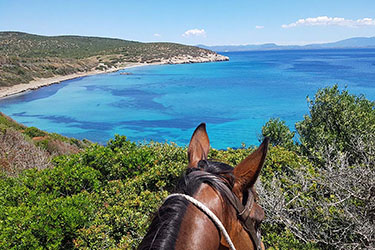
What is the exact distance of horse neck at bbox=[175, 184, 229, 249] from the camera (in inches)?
50.0

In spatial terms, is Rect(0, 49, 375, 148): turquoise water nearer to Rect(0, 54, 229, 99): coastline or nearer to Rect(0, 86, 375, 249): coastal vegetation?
Rect(0, 54, 229, 99): coastline

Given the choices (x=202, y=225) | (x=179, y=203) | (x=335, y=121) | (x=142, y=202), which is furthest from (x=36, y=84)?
(x=202, y=225)

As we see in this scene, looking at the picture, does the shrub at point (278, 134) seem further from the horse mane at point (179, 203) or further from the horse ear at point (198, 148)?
the horse mane at point (179, 203)

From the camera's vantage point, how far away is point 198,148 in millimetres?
1885

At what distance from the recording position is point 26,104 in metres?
37.2

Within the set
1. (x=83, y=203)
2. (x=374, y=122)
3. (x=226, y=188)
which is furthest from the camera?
(x=374, y=122)

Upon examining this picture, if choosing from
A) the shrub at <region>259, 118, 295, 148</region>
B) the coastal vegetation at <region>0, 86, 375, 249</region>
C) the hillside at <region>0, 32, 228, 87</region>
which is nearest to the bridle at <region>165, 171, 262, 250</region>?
the coastal vegetation at <region>0, 86, 375, 249</region>

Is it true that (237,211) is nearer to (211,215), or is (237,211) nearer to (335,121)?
(211,215)

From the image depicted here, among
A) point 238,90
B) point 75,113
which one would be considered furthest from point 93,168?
point 238,90

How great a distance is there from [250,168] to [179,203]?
1.44 ft

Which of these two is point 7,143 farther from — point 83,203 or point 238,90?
point 238,90

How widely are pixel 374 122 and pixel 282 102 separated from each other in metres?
30.0

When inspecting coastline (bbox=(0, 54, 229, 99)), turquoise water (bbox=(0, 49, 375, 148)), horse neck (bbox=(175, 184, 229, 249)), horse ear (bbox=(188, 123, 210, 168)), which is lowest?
turquoise water (bbox=(0, 49, 375, 148))

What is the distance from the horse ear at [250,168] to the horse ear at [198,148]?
1.13 feet
